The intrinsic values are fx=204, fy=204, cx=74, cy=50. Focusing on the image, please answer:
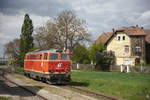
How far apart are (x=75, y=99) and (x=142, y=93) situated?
4.73 m

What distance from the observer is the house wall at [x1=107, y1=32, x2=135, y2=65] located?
142 ft

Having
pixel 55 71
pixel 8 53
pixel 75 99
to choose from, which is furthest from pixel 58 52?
pixel 8 53

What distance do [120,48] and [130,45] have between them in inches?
90.1

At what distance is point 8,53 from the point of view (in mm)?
87938

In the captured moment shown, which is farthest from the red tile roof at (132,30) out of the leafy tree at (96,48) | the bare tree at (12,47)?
the bare tree at (12,47)

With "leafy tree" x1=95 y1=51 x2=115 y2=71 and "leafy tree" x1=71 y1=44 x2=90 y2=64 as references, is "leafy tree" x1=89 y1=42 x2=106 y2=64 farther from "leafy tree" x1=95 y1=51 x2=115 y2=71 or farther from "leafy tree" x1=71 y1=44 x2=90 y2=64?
"leafy tree" x1=95 y1=51 x2=115 y2=71

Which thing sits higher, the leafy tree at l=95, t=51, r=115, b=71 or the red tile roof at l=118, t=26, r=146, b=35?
the red tile roof at l=118, t=26, r=146, b=35

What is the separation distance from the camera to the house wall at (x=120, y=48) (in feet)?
142

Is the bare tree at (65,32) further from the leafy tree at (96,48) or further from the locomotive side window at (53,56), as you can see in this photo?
the locomotive side window at (53,56)

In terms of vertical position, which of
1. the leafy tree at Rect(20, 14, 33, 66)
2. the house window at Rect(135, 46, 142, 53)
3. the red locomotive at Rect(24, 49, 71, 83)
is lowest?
the red locomotive at Rect(24, 49, 71, 83)

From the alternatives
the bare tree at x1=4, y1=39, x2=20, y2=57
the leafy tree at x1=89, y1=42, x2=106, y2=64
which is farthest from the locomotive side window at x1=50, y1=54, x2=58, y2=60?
the bare tree at x1=4, y1=39, x2=20, y2=57

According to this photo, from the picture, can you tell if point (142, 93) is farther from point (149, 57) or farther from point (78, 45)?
point (149, 57)

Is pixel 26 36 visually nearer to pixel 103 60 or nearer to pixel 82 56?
pixel 82 56

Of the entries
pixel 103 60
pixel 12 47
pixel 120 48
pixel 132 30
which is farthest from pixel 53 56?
pixel 12 47
